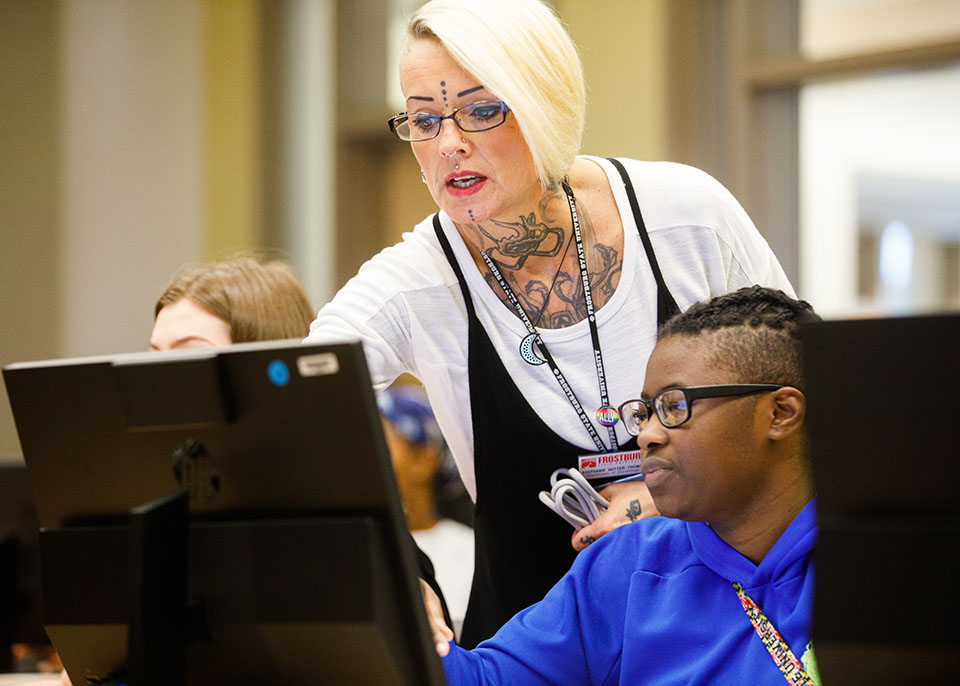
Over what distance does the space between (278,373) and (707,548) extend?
0.59 meters

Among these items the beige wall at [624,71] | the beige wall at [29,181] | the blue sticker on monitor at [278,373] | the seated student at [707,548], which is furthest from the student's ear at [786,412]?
the beige wall at [29,181]

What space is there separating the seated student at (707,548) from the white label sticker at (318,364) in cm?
41

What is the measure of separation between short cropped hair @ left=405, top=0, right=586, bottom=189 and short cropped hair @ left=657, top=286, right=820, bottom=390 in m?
0.35

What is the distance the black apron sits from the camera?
161 centimetres

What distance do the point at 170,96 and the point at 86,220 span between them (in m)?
0.72

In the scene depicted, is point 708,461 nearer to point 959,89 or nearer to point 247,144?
point 959,89

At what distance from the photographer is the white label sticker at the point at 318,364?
885 mm

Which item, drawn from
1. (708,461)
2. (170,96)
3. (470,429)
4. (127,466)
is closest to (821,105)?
(170,96)

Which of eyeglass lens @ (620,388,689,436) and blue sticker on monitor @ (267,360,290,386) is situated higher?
blue sticker on monitor @ (267,360,290,386)

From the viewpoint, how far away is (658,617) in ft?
4.15

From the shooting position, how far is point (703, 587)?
126 cm

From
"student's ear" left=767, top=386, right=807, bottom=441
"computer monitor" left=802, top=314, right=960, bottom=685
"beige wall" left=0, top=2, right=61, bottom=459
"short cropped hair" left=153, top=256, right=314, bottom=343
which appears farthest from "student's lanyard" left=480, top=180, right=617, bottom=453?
"beige wall" left=0, top=2, right=61, bottom=459

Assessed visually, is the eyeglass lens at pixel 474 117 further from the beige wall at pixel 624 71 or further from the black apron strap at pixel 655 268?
the beige wall at pixel 624 71

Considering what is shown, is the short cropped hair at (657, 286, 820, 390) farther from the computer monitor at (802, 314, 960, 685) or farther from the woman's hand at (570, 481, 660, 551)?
the computer monitor at (802, 314, 960, 685)
